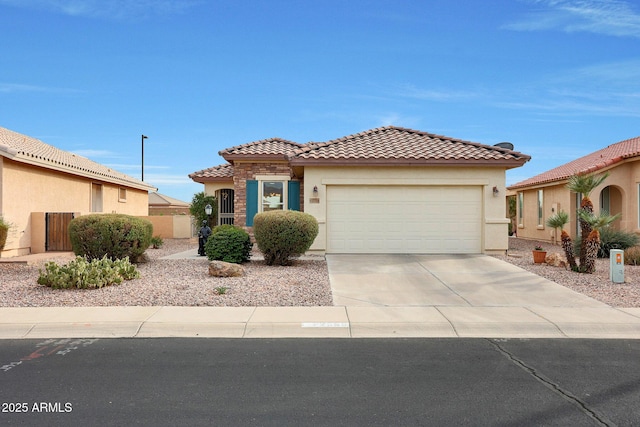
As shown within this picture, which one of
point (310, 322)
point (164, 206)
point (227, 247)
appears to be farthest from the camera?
point (164, 206)

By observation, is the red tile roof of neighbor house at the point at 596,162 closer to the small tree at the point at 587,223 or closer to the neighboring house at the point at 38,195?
the small tree at the point at 587,223

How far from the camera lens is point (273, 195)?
17.7 meters

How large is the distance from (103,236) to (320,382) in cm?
867

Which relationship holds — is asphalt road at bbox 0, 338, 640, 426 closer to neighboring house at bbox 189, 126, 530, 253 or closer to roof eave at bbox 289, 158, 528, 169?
neighboring house at bbox 189, 126, 530, 253

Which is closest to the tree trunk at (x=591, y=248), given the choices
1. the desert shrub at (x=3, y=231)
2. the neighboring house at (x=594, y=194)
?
the neighboring house at (x=594, y=194)

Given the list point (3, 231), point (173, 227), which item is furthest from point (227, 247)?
point (173, 227)

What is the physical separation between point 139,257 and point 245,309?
6396 mm

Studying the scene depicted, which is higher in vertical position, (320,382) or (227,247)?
(227,247)

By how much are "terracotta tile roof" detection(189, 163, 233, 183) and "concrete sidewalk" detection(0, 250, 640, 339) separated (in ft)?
42.8

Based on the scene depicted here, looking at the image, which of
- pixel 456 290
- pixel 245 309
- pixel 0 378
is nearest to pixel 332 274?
pixel 456 290

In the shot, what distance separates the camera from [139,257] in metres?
13.3

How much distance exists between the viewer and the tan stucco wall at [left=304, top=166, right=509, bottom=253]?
15148 mm

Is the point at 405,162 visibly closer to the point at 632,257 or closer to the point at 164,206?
the point at 632,257

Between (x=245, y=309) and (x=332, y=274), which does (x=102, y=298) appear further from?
(x=332, y=274)
